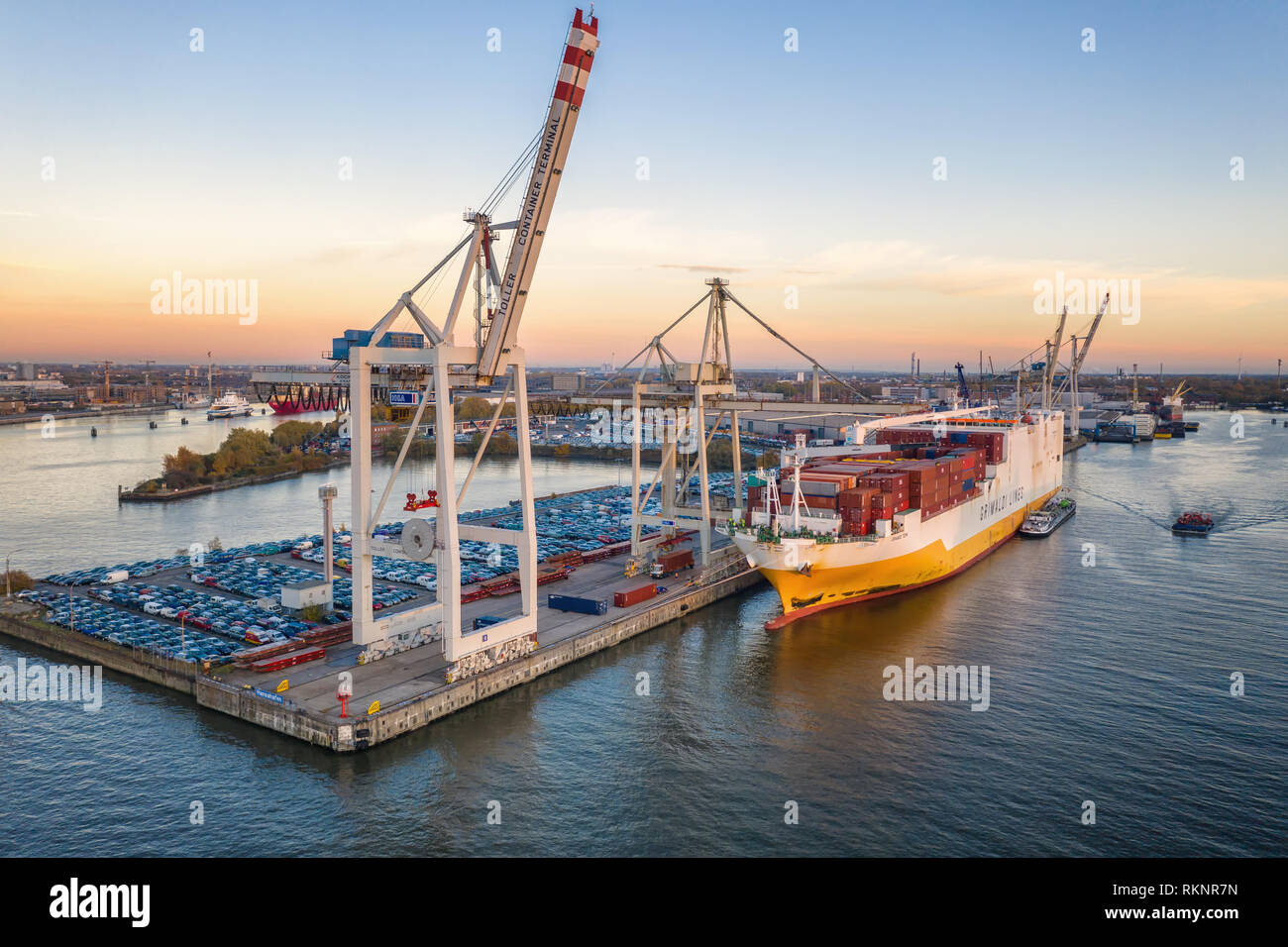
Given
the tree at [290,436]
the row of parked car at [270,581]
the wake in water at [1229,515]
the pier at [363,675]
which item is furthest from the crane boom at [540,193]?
the tree at [290,436]

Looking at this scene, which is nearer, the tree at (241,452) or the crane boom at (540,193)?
the crane boom at (540,193)

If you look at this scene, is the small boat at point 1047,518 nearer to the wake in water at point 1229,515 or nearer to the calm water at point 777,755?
the wake in water at point 1229,515

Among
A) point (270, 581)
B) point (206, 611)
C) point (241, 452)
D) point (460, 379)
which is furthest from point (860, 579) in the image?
point (241, 452)

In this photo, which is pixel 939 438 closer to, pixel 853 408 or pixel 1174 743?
pixel 853 408

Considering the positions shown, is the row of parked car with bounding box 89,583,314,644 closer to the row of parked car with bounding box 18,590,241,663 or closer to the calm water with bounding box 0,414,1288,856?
the row of parked car with bounding box 18,590,241,663

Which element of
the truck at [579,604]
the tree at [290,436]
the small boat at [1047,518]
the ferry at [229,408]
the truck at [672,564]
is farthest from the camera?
the ferry at [229,408]
